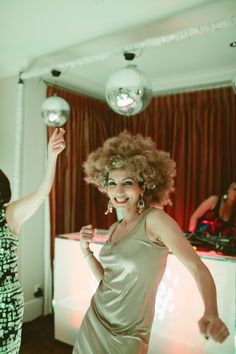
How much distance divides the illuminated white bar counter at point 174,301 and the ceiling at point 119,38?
1442 mm

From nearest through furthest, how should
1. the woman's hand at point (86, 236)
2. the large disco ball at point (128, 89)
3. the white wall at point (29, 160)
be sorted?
the woman's hand at point (86, 236) → the large disco ball at point (128, 89) → the white wall at point (29, 160)

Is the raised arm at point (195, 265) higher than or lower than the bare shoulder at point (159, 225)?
lower

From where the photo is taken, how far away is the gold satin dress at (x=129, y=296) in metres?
1.37

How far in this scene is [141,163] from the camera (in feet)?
5.20

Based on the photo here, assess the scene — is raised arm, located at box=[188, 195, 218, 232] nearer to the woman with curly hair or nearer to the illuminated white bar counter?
the illuminated white bar counter

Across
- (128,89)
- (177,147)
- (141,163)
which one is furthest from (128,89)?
(177,147)

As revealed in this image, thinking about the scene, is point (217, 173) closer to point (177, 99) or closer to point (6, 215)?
point (177, 99)

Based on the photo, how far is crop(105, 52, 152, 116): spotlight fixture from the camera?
214cm

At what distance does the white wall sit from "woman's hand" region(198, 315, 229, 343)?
113 inches

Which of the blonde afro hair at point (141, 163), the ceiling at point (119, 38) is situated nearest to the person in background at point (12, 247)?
the blonde afro hair at point (141, 163)

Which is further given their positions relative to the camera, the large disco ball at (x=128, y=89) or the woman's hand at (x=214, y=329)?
the large disco ball at (x=128, y=89)

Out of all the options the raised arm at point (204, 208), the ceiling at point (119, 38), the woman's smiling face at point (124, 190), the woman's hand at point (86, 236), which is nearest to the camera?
the woman's smiling face at point (124, 190)

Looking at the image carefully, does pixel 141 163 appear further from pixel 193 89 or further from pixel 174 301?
pixel 193 89

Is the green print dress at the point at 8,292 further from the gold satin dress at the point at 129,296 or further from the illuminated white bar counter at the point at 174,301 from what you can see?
the illuminated white bar counter at the point at 174,301
